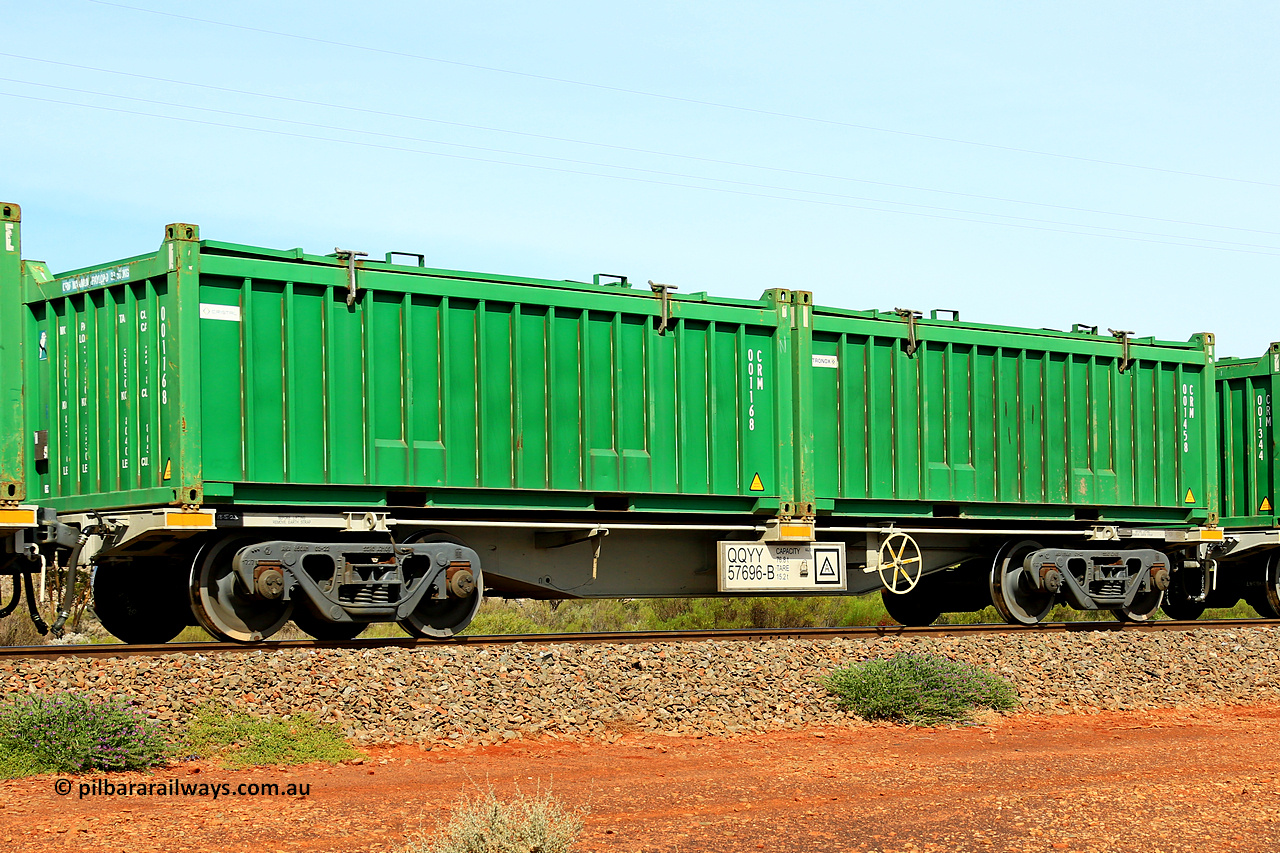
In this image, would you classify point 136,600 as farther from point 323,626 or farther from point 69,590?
point 69,590

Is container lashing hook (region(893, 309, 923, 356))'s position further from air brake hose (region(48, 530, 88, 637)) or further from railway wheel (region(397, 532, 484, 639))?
air brake hose (region(48, 530, 88, 637))

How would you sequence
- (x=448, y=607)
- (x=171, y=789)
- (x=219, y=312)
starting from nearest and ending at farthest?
(x=171, y=789) < (x=219, y=312) < (x=448, y=607)

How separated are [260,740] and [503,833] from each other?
3326 millimetres

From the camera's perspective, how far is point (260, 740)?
8.96 meters

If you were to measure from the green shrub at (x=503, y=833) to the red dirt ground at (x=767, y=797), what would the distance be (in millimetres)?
404

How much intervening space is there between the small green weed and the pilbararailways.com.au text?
578 mm

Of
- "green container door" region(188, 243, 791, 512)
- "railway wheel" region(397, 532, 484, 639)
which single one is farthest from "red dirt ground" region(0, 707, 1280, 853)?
"green container door" region(188, 243, 791, 512)

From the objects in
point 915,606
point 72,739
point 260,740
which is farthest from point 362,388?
point 915,606

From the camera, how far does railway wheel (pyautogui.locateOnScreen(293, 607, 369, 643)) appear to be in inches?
494

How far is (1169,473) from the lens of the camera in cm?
1756

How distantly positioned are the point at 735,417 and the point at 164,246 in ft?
19.6

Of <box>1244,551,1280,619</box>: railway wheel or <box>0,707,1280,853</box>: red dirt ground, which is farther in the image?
<box>1244,551,1280,619</box>: railway wheel

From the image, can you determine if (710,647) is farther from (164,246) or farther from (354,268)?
(164,246)

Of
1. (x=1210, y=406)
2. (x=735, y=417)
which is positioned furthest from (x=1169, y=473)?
(x=735, y=417)
